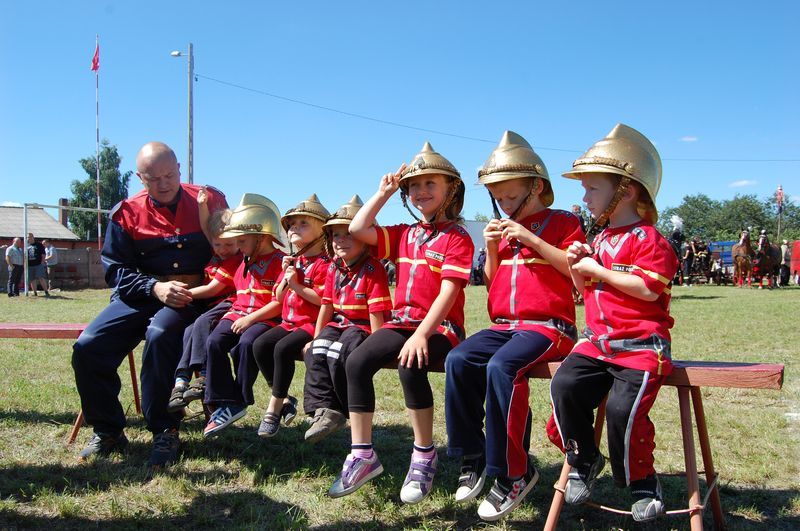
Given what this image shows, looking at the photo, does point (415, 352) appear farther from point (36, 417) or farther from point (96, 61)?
point (96, 61)

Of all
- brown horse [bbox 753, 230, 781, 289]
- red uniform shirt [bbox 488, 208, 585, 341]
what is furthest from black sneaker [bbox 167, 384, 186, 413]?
brown horse [bbox 753, 230, 781, 289]

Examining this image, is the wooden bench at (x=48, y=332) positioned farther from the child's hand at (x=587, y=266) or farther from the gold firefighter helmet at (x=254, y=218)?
the child's hand at (x=587, y=266)

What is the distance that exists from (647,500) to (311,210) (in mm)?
2675

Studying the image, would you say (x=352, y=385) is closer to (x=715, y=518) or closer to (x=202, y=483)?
(x=202, y=483)

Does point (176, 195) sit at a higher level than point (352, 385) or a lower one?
higher

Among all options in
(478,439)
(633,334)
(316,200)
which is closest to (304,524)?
(478,439)

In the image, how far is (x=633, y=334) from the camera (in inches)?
108

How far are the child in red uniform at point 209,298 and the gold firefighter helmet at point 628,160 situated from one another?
2549 millimetres

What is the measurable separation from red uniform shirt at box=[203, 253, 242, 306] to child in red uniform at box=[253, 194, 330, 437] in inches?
17.1

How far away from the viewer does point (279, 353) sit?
13.1 ft

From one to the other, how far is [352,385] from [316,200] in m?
1.55

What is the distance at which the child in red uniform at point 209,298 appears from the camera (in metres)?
4.26

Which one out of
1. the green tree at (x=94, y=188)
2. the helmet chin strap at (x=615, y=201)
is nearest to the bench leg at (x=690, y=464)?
the helmet chin strap at (x=615, y=201)

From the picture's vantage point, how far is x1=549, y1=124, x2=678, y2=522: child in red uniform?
262 centimetres
